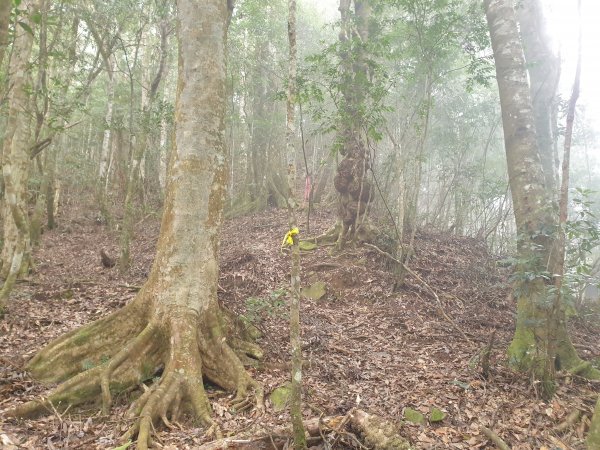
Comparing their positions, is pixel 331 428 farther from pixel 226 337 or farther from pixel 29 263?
pixel 29 263

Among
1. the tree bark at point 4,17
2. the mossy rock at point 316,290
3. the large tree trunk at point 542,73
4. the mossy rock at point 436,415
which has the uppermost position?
the large tree trunk at point 542,73

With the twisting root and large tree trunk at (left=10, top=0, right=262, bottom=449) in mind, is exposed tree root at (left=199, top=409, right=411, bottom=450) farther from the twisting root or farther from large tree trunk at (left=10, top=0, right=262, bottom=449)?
the twisting root

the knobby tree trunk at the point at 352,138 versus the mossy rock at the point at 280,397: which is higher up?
the knobby tree trunk at the point at 352,138

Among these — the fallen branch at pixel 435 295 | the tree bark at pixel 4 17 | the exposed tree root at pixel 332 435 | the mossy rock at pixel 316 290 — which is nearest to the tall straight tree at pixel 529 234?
the fallen branch at pixel 435 295

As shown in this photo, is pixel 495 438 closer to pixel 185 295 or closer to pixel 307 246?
pixel 185 295

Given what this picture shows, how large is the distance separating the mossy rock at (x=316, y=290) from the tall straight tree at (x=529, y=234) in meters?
3.98

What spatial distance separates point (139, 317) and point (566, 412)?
5.04 m

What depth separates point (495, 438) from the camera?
4.02 metres

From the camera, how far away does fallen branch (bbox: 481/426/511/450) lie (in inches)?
153

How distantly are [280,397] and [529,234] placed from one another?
4036mm

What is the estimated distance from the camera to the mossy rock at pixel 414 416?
455 cm

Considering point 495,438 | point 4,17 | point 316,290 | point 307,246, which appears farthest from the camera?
point 307,246

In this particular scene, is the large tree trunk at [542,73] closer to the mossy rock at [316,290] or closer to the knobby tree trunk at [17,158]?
the mossy rock at [316,290]

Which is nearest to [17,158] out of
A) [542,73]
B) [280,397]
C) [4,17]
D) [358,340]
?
[4,17]
